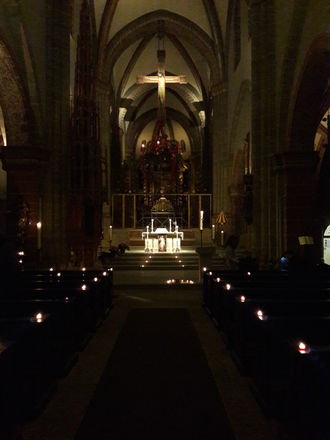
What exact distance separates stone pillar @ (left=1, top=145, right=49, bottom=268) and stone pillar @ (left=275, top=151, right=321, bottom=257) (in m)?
6.63

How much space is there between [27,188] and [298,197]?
24.1ft

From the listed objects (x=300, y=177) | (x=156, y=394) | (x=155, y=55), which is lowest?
(x=156, y=394)

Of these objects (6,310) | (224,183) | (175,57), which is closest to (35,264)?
(6,310)

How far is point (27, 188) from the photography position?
14711mm

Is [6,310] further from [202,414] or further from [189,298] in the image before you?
[189,298]

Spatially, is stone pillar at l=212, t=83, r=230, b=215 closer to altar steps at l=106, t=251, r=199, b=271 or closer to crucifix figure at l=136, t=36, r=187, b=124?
crucifix figure at l=136, t=36, r=187, b=124

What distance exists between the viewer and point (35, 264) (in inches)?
566

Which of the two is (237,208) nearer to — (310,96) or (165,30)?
(165,30)

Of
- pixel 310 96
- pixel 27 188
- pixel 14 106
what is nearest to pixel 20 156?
pixel 27 188

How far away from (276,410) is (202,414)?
0.59 metres

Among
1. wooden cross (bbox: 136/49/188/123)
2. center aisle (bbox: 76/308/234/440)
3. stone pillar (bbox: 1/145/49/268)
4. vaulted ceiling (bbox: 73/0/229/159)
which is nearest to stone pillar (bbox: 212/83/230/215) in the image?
vaulted ceiling (bbox: 73/0/229/159)

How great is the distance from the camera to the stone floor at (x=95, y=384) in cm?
394

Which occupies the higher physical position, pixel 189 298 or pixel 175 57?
pixel 175 57

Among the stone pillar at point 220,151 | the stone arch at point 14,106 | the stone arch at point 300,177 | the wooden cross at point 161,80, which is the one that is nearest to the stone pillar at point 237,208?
the stone pillar at point 220,151
